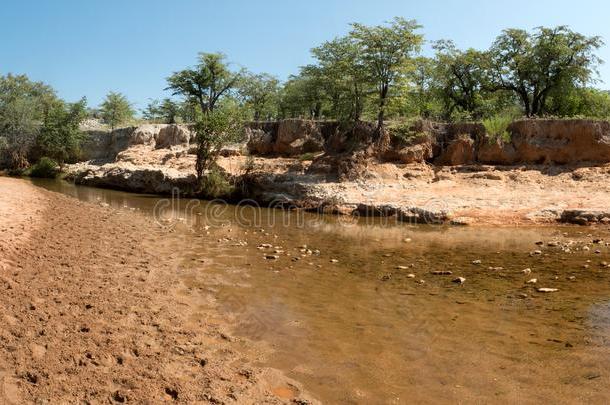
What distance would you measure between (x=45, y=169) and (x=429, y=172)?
28140 mm

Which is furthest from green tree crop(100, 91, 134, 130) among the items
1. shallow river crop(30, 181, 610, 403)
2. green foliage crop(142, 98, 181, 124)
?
shallow river crop(30, 181, 610, 403)

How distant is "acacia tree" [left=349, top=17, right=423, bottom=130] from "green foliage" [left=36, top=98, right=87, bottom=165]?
76.7 feet

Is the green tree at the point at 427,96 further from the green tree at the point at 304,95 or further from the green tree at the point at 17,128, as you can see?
the green tree at the point at 17,128

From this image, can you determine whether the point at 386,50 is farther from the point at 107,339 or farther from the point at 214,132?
the point at 107,339

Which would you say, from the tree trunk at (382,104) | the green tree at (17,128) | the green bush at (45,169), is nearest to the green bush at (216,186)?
the tree trunk at (382,104)

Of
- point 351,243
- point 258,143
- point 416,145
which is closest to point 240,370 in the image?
point 351,243

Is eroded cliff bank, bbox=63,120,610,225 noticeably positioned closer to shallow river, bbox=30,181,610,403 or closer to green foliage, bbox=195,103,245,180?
green foliage, bbox=195,103,245,180

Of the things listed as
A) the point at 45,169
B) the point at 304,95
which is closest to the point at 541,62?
the point at 304,95

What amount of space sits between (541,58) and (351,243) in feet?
74.7

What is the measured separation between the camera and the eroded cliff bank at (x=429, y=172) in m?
17.7

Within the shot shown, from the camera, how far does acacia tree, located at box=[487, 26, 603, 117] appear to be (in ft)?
88.6

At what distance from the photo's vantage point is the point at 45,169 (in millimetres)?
33531

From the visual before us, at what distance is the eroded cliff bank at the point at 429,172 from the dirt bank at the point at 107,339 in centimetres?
1284

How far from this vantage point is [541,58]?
27.8 meters
